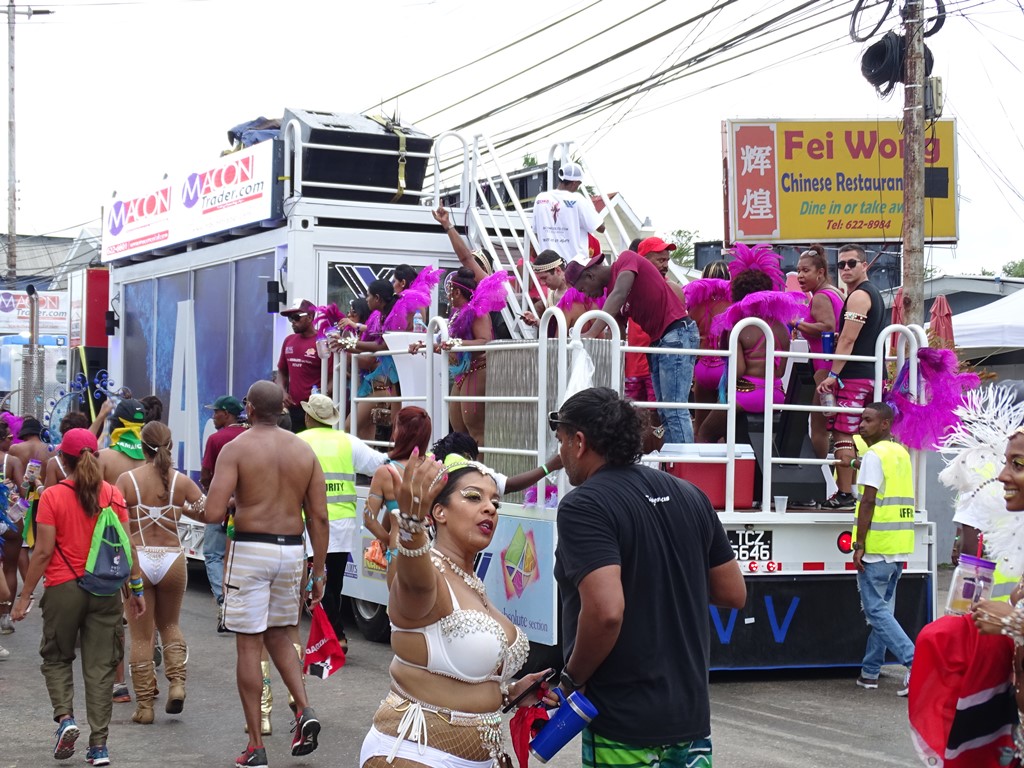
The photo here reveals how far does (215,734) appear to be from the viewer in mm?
7480

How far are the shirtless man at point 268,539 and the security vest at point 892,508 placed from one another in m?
3.62

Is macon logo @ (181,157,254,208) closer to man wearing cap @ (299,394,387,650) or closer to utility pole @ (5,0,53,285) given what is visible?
man wearing cap @ (299,394,387,650)

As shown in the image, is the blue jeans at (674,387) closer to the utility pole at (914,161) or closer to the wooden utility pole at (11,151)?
the utility pole at (914,161)

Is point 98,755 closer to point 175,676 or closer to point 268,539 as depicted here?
point 175,676

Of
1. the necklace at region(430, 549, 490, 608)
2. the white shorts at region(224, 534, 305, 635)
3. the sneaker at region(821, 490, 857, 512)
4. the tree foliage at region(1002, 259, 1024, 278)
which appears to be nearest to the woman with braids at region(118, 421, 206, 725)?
the white shorts at region(224, 534, 305, 635)

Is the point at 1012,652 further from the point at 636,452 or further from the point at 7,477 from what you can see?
the point at 7,477

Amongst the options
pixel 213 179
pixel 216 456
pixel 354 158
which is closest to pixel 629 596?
pixel 216 456

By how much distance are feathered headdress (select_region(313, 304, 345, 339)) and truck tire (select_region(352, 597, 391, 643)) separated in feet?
7.43

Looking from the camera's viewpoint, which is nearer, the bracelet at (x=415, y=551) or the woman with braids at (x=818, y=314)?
the bracelet at (x=415, y=551)

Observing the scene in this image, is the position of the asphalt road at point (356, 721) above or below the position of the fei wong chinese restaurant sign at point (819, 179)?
below

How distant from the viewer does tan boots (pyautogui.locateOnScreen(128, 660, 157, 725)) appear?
778 centimetres

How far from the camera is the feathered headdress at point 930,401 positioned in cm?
906

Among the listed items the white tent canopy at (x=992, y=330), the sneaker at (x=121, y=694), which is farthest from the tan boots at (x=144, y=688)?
the white tent canopy at (x=992, y=330)

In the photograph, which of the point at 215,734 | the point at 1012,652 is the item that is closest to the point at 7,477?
the point at 215,734
